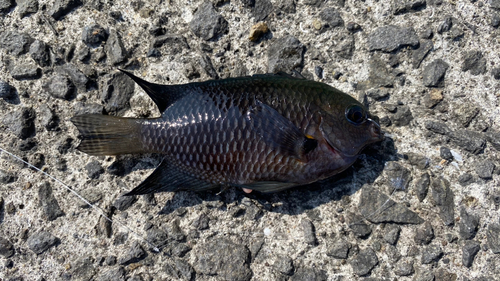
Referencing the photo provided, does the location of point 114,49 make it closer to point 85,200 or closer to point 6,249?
point 85,200

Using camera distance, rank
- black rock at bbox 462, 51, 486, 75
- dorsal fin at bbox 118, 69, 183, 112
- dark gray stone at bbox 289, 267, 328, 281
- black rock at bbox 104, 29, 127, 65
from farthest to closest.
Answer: black rock at bbox 104, 29, 127, 65, black rock at bbox 462, 51, 486, 75, dark gray stone at bbox 289, 267, 328, 281, dorsal fin at bbox 118, 69, 183, 112

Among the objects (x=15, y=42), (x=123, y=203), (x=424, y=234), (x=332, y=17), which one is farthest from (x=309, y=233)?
(x=15, y=42)

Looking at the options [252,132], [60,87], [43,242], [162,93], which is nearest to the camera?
[252,132]

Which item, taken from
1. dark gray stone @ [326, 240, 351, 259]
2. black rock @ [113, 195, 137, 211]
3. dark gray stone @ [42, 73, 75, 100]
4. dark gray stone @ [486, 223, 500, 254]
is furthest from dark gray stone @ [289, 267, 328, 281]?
dark gray stone @ [42, 73, 75, 100]

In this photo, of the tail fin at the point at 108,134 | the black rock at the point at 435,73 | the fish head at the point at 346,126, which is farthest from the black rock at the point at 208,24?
the black rock at the point at 435,73

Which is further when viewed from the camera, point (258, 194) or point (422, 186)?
point (258, 194)

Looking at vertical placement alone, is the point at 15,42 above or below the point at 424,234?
above

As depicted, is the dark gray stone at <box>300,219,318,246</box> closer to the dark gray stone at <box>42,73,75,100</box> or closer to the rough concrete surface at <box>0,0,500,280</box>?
the rough concrete surface at <box>0,0,500,280</box>
